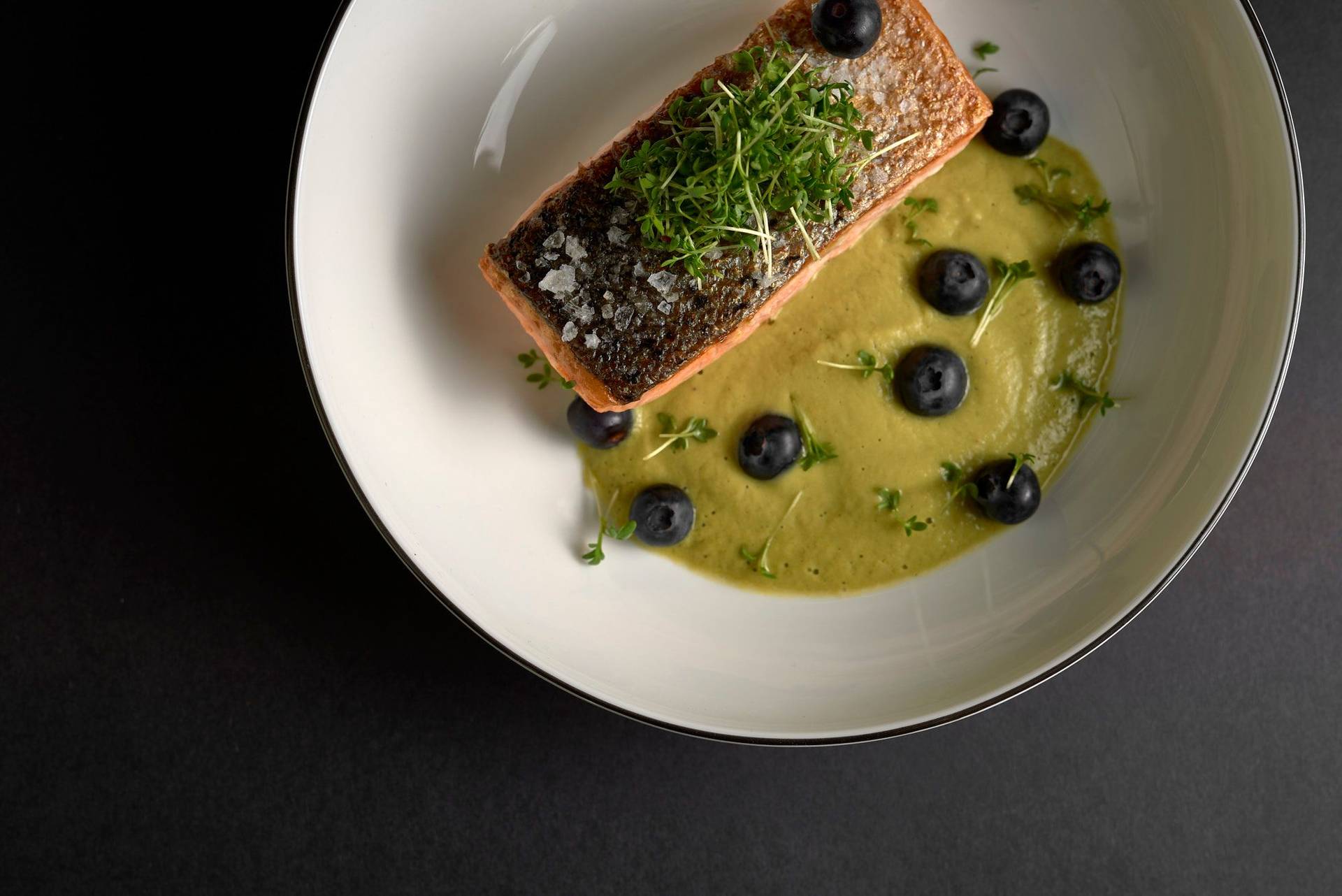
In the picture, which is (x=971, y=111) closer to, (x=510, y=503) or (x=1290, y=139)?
(x=1290, y=139)

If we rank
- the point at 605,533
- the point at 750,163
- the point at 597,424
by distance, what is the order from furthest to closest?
the point at 605,533 → the point at 597,424 → the point at 750,163

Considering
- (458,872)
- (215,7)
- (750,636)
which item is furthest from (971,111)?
(458,872)

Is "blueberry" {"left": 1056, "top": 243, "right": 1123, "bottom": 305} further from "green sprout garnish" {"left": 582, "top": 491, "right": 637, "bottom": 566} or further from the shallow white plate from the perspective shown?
"green sprout garnish" {"left": 582, "top": 491, "right": 637, "bottom": 566}

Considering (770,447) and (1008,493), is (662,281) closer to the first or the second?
(770,447)

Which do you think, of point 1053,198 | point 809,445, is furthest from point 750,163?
point 1053,198

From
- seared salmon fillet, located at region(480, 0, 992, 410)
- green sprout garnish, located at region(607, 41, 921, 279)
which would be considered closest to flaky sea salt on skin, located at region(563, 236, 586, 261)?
seared salmon fillet, located at region(480, 0, 992, 410)

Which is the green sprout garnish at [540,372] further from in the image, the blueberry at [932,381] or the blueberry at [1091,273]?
the blueberry at [1091,273]
